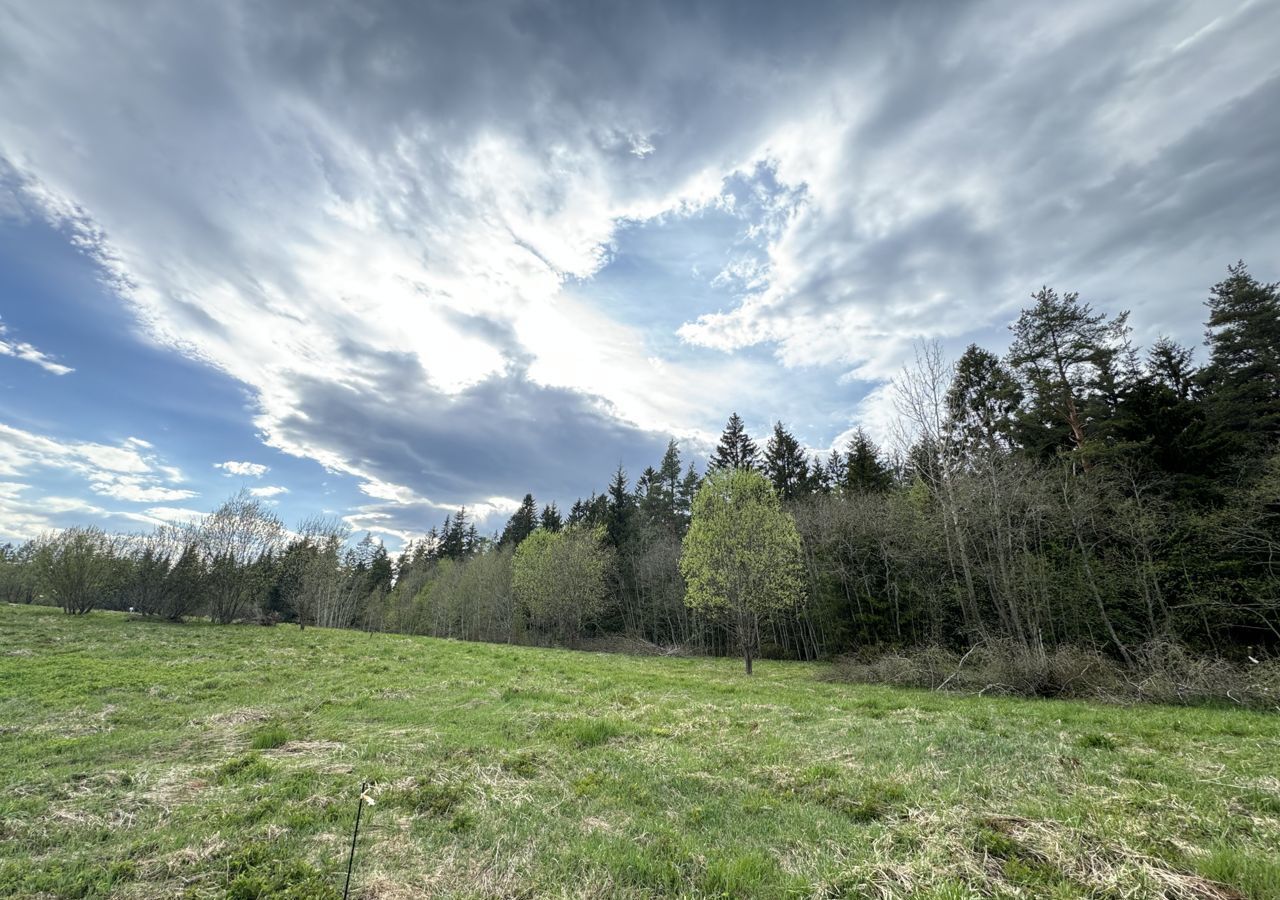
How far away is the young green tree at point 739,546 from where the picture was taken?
82.7ft

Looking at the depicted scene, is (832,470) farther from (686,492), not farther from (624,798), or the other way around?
(624,798)

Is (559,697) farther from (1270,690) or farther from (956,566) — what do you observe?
(956,566)

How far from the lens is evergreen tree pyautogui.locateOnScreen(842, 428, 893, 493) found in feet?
132

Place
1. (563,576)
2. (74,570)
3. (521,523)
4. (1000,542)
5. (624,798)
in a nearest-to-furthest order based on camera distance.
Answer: (624,798) < (1000,542) < (74,570) < (563,576) < (521,523)

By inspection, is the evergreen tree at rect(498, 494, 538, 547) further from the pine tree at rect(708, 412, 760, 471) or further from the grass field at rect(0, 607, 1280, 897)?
the grass field at rect(0, 607, 1280, 897)

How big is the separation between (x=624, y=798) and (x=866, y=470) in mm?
39819

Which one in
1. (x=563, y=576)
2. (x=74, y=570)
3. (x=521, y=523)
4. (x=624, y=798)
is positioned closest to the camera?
(x=624, y=798)

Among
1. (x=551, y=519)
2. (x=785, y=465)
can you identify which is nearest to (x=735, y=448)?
(x=785, y=465)

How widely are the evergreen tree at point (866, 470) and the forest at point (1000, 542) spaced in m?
0.26

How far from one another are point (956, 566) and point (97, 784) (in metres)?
32.4

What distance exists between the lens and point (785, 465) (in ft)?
173

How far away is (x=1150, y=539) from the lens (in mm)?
20125

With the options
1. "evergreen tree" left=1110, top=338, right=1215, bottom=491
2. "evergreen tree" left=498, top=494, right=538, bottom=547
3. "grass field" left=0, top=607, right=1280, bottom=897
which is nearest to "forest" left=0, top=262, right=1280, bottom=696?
"evergreen tree" left=1110, top=338, right=1215, bottom=491

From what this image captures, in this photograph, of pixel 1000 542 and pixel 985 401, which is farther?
pixel 985 401
